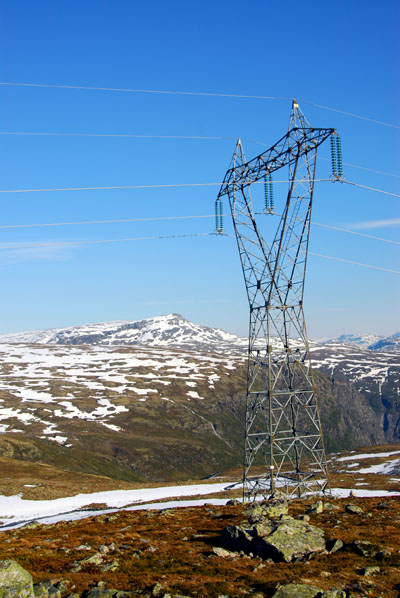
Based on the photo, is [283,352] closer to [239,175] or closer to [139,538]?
[239,175]

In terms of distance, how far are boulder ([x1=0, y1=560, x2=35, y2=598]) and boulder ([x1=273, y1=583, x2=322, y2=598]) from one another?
8.67 m

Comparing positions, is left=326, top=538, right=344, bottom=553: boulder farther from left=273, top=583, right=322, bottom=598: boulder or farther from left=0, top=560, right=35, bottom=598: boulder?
left=0, top=560, right=35, bottom=598: boulder

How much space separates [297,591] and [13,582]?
998cm

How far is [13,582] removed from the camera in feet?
61.1

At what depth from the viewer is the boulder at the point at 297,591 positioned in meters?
18.6

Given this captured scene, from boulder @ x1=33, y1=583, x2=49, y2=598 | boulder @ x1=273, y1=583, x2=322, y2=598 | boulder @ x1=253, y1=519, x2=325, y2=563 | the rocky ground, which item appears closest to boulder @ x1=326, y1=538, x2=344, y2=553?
the rocky ground

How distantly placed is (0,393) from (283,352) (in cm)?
17160

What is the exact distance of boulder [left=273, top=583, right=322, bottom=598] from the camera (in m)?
18.6

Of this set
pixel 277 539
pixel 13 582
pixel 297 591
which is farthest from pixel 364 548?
pixel 13 582

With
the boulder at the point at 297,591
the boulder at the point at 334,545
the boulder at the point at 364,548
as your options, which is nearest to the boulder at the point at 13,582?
the boulder at the point at 297,591

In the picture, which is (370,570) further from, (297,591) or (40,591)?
(40,591)

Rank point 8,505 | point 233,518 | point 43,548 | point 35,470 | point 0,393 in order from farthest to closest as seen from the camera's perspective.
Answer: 1. point 0,393
2. point 35,470
3. point 8,505
4. point 233,518
5. point 43,548

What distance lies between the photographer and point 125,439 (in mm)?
175125

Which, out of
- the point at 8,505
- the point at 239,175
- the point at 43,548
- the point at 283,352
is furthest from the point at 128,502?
the point at 239,175
